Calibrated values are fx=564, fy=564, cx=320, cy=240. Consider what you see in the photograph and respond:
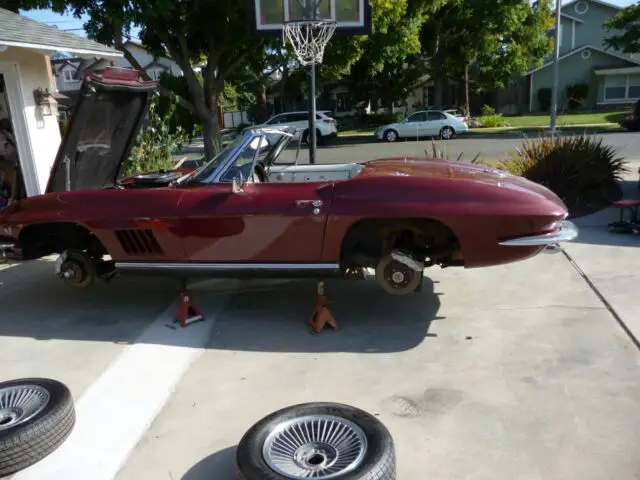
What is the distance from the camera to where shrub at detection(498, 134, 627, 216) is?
8.30 metres

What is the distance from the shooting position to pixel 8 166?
9.05 meters

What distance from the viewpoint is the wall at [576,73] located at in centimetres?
3600

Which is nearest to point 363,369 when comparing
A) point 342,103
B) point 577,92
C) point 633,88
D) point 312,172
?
point 312,172

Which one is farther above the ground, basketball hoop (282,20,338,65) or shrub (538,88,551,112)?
basketball hoop (282,20,338,65)

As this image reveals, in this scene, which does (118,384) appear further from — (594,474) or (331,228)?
(594,474)

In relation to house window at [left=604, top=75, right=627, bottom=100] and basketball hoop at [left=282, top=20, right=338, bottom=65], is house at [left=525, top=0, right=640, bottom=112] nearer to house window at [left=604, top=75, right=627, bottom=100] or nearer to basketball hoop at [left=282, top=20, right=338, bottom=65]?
house window at [left=604, top=75, right=627, bottom=100]

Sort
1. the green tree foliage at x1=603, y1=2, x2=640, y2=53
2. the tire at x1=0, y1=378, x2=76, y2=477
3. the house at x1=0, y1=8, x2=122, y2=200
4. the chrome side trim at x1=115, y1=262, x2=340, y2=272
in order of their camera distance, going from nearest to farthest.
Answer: the tire at x1=0, y1=378, x2=76, y2=477 < the chrome side trim at x1=115, y1=262, x2=340, y2=272 < the house at x1=0, y1=8, x2=122, y2=200 < the green tree foliage at x1=603, y1=2, x2=640, y2=53

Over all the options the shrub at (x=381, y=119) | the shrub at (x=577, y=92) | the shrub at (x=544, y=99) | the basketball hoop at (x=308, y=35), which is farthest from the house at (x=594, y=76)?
the basketball hoop at (x=308, y=35)

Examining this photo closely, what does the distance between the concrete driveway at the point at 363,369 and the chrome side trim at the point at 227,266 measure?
1.69ft

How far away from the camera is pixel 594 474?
2.76 m

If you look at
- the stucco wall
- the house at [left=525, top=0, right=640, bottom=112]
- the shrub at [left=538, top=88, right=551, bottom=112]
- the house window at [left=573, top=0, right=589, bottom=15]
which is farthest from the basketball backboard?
the house window at [left=573, top=0, right=589, bottom=15]

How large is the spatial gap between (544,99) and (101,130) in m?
36.0

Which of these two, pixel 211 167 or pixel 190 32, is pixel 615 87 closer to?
pixel 190 32

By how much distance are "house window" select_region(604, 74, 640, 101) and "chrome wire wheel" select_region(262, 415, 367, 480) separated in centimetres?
3864
